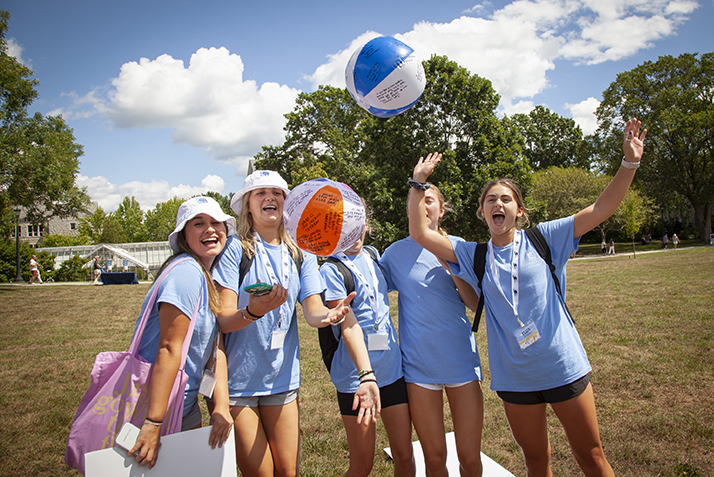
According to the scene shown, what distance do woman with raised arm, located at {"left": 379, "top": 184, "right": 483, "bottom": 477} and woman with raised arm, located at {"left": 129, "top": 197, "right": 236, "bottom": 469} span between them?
1149 mm

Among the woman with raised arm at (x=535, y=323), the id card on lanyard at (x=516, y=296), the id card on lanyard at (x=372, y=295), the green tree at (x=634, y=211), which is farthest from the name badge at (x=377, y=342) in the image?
the green tree at (x=634, y=211)

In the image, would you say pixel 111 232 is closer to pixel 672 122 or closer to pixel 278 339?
pixel 278 339

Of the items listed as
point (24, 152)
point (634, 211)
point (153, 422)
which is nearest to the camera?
point (153, 422)

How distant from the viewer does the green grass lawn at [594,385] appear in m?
3.69

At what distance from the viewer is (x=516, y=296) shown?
8.01 feet

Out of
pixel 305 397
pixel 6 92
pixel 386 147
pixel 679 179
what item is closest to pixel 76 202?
pixel 6 92

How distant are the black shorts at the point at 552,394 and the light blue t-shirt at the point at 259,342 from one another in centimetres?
133

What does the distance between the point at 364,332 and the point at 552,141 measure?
5904 cm

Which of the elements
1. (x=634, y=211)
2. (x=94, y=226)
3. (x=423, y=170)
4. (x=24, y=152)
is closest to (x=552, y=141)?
(x=634, y=211)

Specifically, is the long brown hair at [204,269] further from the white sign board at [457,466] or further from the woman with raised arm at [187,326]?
Answer: the white sign board at [457,466]

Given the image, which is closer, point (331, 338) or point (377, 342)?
point (377, 342)

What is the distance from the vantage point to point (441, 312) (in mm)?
2619

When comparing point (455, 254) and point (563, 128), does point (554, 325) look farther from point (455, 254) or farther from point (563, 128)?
point (563, 128)

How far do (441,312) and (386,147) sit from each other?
19.1 meters
